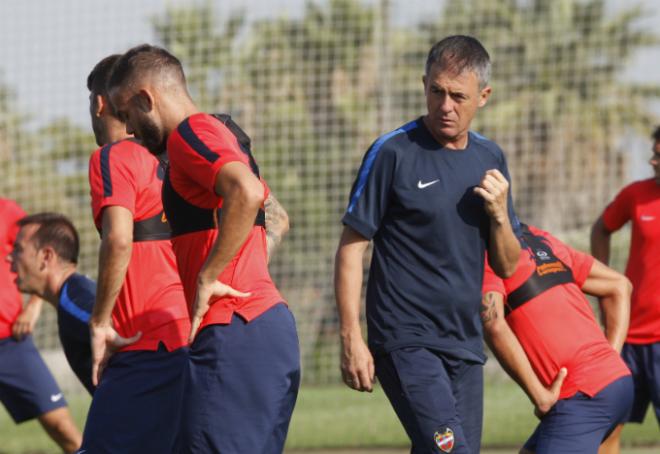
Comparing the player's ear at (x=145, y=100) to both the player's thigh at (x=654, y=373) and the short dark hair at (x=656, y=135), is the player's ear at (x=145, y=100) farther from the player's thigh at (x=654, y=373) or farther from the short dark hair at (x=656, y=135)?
the player's thigh at (x=654, y=373)

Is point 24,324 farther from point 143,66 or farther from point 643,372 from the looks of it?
point 143,66

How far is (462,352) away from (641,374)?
3.36m

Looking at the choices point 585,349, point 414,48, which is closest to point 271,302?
point 585,349

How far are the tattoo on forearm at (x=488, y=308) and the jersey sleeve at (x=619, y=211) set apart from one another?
319cm

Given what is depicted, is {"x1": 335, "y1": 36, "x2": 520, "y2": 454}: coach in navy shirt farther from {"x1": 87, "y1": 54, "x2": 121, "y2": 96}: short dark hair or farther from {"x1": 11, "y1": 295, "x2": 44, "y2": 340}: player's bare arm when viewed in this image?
{"x1": 11, "y1": 295, "x2": 44, "y2": 340}: player's bare arm

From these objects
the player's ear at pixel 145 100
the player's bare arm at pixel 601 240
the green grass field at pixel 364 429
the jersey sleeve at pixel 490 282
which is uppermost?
the player's ear at pixel 145 100

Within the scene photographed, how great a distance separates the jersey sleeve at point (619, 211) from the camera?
8.41 metres

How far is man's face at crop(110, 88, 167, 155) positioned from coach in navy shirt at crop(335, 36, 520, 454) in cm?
101

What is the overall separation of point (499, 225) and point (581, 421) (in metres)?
1.11

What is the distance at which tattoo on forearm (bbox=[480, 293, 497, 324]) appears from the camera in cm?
547

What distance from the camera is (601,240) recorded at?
849 cm

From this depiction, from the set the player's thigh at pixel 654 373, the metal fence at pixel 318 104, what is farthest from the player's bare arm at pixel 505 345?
the metal fence at pixel 318 104

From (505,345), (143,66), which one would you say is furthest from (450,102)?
(143,66)

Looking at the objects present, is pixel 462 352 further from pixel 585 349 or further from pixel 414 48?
pixel 414 48
